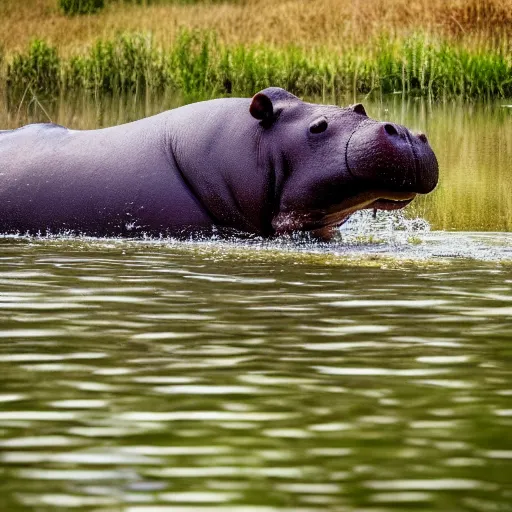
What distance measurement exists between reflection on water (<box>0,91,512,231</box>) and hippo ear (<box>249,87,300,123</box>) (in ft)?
4.54

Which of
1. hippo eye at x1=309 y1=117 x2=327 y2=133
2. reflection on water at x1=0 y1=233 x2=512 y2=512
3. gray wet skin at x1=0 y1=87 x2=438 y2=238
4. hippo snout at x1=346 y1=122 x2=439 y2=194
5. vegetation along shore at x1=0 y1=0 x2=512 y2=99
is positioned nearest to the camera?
reflection on water at x1=0 y1=233 x2=512 y2=512

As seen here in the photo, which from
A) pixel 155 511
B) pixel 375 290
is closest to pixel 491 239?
pixel 375 290

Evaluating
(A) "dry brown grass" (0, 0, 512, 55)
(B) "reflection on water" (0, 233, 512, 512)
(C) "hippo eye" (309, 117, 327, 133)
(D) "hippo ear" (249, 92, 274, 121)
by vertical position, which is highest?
(A) "dry brown grass" (0, 0, 512, 55)

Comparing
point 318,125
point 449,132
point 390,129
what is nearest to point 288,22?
point 449,132

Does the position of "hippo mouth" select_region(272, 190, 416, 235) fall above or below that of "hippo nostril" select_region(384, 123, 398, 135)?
below

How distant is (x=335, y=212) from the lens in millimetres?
8375

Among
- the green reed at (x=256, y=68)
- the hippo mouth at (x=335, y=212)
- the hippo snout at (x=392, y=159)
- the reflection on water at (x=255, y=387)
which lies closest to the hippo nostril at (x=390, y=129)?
the hippo snout at (x=392, y=159)

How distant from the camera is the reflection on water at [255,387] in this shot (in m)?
3.34

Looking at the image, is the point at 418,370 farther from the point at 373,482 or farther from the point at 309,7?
the point at 309,7

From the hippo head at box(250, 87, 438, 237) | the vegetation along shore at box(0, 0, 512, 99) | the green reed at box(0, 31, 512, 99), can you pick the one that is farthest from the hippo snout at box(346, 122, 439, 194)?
the vegetation along shore at box(0, 0, 512, 99)

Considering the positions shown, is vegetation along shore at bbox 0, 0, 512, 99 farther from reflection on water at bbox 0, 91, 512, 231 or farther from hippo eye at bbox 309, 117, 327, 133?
hippo eye at bbox 309, 117, 327, 133

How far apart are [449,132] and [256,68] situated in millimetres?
4256

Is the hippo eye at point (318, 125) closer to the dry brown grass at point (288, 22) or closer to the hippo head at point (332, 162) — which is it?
the hippo head at point (332, 162)

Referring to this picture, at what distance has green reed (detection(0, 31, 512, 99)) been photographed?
21.1m
